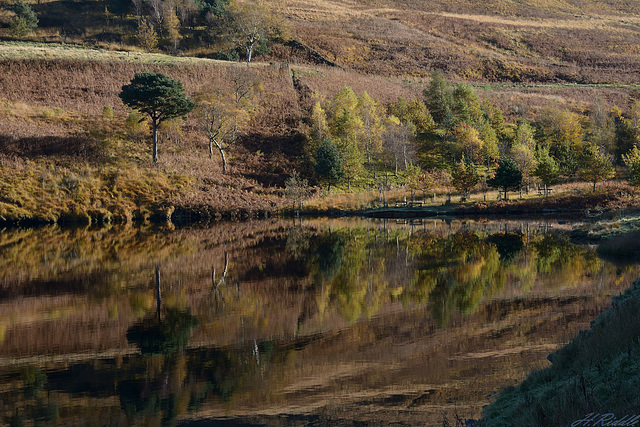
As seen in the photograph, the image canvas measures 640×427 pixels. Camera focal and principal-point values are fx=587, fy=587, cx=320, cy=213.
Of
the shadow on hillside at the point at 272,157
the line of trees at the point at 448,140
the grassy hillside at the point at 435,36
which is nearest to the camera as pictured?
the line of trees at the point at 448,140

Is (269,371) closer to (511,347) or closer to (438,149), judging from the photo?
(511,347)

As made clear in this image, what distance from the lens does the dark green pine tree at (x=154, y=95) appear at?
188 feet

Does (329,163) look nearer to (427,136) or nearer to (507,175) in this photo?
(507,175)

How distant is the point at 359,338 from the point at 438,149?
65097 mm

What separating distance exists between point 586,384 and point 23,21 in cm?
10953

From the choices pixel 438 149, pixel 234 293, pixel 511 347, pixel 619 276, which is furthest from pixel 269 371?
pixel 438 149

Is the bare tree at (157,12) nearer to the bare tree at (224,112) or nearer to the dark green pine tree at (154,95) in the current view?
the bare tree at (224,112)

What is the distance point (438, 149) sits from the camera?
256 ft

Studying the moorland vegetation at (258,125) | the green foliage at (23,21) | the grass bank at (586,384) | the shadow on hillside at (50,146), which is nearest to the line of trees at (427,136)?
the moorland vegetation at (258,125)

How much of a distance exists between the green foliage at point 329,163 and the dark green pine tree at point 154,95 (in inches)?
586

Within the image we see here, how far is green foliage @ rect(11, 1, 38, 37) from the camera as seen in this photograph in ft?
318

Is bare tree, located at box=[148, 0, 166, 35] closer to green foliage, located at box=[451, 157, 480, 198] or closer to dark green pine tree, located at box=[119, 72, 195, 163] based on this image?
dark green pine tree, located at box=[119, 72, 195, 163]

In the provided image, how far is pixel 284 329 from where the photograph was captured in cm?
1695

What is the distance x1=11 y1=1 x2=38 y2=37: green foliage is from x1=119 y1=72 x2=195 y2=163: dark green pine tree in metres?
51.8
